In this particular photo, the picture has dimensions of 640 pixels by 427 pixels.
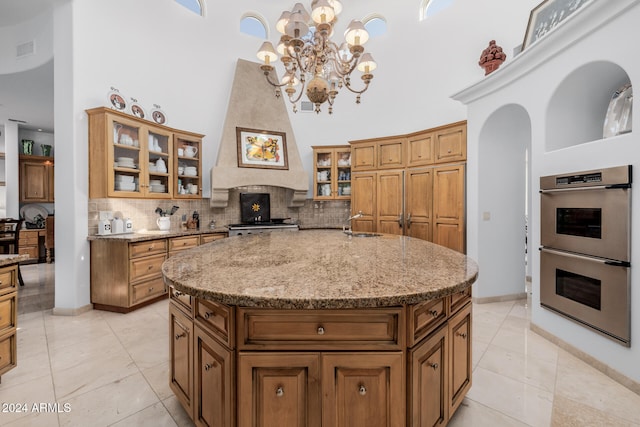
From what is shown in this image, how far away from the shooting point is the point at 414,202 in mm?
4547

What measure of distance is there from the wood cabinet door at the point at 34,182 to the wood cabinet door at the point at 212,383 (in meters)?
7.78

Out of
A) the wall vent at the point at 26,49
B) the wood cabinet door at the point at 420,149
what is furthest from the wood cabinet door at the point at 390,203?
the wall vent at the point at 26,49

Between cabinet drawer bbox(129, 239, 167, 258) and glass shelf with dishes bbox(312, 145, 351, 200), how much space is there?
9.50 ft

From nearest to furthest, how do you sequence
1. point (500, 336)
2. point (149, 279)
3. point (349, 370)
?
point (349, 370) → point (500, 336) → point (149, 279)

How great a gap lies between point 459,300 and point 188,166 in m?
4.47

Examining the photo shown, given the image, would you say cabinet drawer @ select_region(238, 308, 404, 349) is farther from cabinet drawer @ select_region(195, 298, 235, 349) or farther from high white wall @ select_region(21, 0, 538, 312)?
high white wall @ select_region(21, 0, 538, 312)

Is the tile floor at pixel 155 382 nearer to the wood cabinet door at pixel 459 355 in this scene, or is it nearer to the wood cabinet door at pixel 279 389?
Result: the wood cabinet door at pixel 459 355

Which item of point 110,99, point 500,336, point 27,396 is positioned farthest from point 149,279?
point 500,336

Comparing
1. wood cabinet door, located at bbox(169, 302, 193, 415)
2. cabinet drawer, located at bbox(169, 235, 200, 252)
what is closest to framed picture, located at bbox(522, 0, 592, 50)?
wood cabinet door, located at bbox(169, 302, 193, 415)

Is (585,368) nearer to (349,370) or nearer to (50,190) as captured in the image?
(349,370)

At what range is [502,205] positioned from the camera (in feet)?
12.4

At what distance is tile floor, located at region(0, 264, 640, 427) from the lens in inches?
67.0

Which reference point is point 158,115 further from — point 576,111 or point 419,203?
point 576,111

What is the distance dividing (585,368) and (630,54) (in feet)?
7.59
